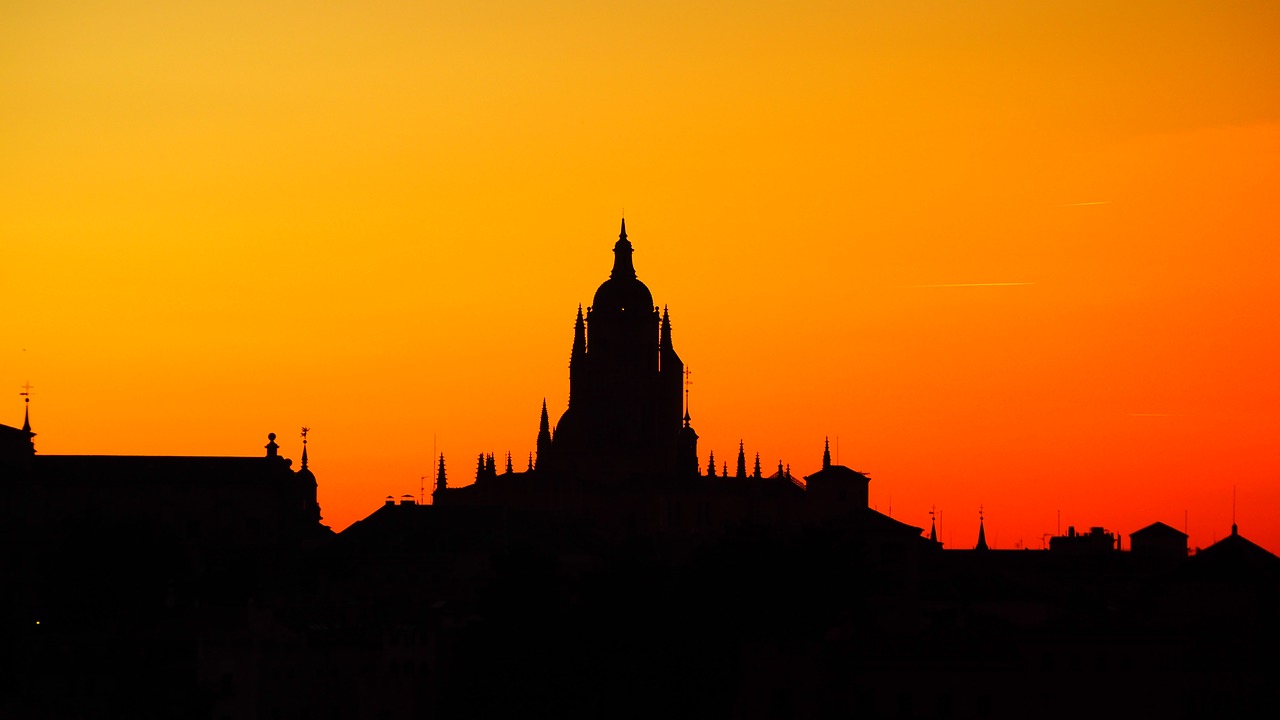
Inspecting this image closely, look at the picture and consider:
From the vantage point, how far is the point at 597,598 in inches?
4624

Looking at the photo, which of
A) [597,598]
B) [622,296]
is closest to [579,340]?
[622,296]

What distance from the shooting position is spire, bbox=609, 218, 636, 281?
184m

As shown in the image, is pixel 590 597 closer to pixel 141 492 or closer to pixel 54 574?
pixel 54 574

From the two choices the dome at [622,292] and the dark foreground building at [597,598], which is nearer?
the dark foreground building at [597,598]

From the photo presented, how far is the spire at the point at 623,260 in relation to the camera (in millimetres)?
184500

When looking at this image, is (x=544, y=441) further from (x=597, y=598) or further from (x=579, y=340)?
(x=597, y=598)

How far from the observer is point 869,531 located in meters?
159

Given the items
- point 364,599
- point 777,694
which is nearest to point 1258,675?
point 777,694

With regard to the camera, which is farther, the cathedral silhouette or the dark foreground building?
the cathedral silhouette

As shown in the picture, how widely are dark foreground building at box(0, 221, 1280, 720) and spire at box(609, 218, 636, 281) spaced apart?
1.30 ft

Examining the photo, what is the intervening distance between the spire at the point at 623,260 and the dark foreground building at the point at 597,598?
1.30ft

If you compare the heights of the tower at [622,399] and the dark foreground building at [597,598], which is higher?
the tower at [622,399]

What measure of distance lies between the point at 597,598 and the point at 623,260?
70.4 meters

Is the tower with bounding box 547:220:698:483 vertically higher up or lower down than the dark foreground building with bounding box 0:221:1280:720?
higher up
